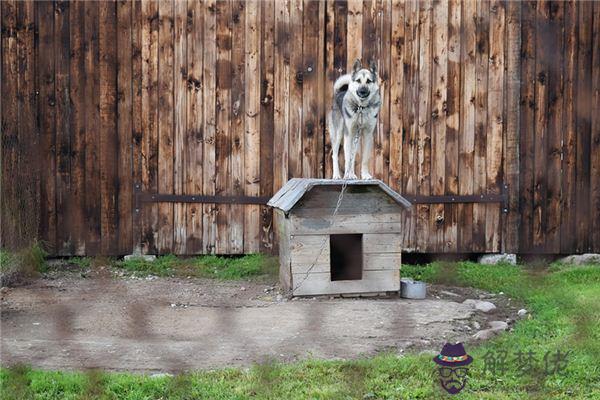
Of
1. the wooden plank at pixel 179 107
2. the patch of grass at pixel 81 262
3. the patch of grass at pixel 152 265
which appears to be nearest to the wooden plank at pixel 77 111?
the patch of grass at pixel 81 262

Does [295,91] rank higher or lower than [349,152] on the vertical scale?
higher

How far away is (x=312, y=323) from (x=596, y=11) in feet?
13.8

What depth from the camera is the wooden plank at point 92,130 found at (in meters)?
6.50

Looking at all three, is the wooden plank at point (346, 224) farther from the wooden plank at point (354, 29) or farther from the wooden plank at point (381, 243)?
the wooden plank at point (354, 29)

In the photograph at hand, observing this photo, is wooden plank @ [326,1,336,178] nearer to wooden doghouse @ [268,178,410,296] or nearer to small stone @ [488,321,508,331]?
wooden doghouse @ [268,178,410,296]

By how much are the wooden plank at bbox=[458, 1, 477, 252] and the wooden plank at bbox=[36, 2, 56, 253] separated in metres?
3.48

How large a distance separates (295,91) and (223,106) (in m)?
0.63

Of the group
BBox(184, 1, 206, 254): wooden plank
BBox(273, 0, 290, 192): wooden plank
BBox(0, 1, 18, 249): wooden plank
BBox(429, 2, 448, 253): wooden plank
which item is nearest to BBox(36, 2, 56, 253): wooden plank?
BBox(0, 1, 18, 249): wooden plank

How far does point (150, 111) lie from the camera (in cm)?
656

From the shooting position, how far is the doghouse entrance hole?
5.41 m

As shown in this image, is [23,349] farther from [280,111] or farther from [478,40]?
[478,40]

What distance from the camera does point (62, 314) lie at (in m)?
4.66

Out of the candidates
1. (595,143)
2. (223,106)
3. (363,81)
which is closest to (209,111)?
(223,106)

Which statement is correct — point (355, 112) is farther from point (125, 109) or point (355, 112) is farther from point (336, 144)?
point (125, 109)
